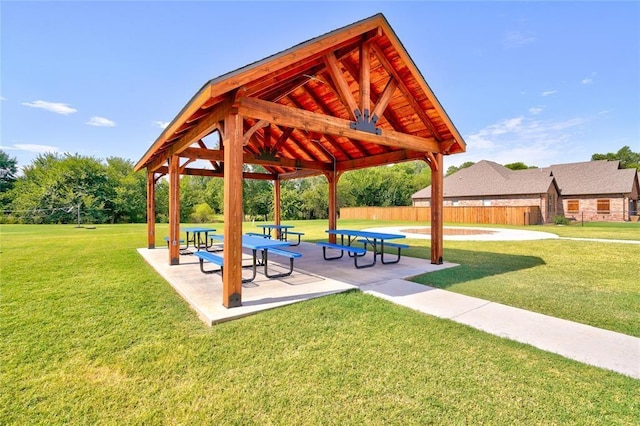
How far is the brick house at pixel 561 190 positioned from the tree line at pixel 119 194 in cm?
1549

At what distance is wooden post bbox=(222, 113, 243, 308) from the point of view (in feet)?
13.1

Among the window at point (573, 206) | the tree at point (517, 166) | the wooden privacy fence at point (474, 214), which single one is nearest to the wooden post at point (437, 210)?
the wooden privacy fence at point (474, 214)

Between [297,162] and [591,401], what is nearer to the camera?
[591,401]

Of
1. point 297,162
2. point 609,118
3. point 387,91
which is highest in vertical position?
point 609,118

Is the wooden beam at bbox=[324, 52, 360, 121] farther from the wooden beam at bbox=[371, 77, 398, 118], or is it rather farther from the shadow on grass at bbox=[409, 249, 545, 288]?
the shadow on grass at bbox=[409, 249, 545, 288]

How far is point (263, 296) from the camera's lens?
4617 millimetres

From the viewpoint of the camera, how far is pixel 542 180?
25.6 meters

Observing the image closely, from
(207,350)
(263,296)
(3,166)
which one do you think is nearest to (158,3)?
(263,296)

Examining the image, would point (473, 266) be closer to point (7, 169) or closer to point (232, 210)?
point (232, 210)

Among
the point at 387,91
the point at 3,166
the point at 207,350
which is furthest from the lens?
the point at 3,166

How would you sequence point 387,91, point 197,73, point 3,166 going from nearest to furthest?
1. point 387,91
2. point 197,73
3. point 3,166

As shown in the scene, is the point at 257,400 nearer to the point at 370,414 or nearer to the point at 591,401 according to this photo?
the point at 370,414

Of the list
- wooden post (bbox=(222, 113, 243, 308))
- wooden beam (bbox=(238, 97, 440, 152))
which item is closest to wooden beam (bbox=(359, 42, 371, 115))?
wooden beam (bbox=(238, 97, 440, 152))

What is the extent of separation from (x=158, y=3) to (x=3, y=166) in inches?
1663
